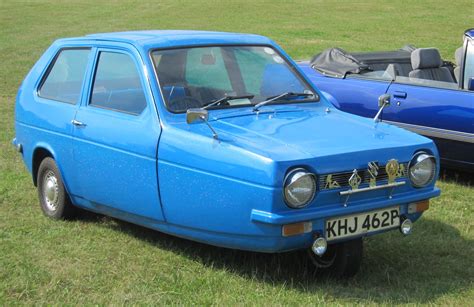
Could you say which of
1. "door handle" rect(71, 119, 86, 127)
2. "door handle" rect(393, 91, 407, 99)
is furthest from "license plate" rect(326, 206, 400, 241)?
"door handle" rect(393, 91, 407, 99)

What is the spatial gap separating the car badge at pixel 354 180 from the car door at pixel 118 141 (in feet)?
4.26

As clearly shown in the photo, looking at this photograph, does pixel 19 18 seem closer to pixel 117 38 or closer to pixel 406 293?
pixel 117 38

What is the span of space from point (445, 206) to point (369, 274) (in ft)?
6.53

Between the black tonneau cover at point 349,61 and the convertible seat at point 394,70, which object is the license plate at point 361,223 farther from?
the black tonneau cover at point 349,61

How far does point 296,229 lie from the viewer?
14.9 ft

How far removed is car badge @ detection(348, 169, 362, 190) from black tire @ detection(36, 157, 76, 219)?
8.56 ft

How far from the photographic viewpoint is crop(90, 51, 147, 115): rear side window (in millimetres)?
5605

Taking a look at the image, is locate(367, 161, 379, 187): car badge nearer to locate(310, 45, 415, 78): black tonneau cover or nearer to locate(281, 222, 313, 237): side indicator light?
locate(281, 222, 313, 237): side indicator light

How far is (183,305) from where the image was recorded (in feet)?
15.0

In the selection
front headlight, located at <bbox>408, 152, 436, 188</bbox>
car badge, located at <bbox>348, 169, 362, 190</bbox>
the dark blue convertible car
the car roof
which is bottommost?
the dark blue convertible car

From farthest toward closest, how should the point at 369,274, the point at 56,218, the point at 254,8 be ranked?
the point at 254,8 < the point at 56,218 < the point at 369,274

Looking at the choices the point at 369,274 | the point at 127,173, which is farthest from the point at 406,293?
the point at 127,173

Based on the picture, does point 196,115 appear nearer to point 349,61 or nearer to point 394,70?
point 394,70

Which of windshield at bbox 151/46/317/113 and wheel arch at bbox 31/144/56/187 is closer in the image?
windshield at bbox 151/46/317/113
